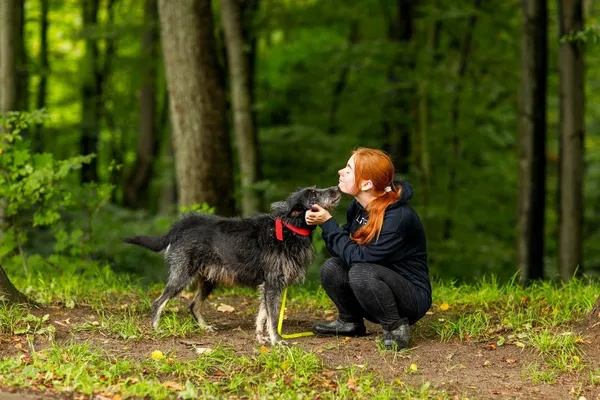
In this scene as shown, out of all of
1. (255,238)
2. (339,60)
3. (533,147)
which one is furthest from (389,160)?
(339,60)

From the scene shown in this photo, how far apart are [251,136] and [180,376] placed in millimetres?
7589

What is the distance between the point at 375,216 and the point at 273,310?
1.14m

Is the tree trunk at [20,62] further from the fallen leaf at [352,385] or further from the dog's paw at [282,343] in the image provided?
the fallen leaf at [352,385]

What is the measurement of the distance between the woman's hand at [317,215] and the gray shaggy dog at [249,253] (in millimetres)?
123

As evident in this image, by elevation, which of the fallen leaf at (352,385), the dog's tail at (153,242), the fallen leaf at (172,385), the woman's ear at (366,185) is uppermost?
the woman's ear at (366,185)

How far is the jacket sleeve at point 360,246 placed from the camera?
5676mm

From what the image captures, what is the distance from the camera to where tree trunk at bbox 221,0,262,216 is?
39.3ft

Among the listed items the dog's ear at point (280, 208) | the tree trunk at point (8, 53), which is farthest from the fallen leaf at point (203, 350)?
the tree trunk at point (8, 53)

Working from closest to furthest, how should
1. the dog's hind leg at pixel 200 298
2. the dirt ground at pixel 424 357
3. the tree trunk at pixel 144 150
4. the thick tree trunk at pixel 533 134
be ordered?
1. the dirt ground at pixel 424 357
2. the dog's hind leg at pixel 200 298
3. the thick tree trunk at pixel 533 134
4. the tree trunk at pixel 144 150

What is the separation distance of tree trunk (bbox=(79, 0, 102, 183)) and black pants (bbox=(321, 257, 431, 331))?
16344 mm

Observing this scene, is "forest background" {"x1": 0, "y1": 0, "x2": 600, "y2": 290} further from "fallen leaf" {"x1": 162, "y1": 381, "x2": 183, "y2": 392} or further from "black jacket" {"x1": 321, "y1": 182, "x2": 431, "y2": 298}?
"fallen leaf" {"x1": 162, "y1": 381, "x2": 183, "y2": 392}

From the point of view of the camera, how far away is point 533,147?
10977 mm

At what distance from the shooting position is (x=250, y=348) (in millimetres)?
5684

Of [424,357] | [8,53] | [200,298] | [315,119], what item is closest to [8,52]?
[8,53]
